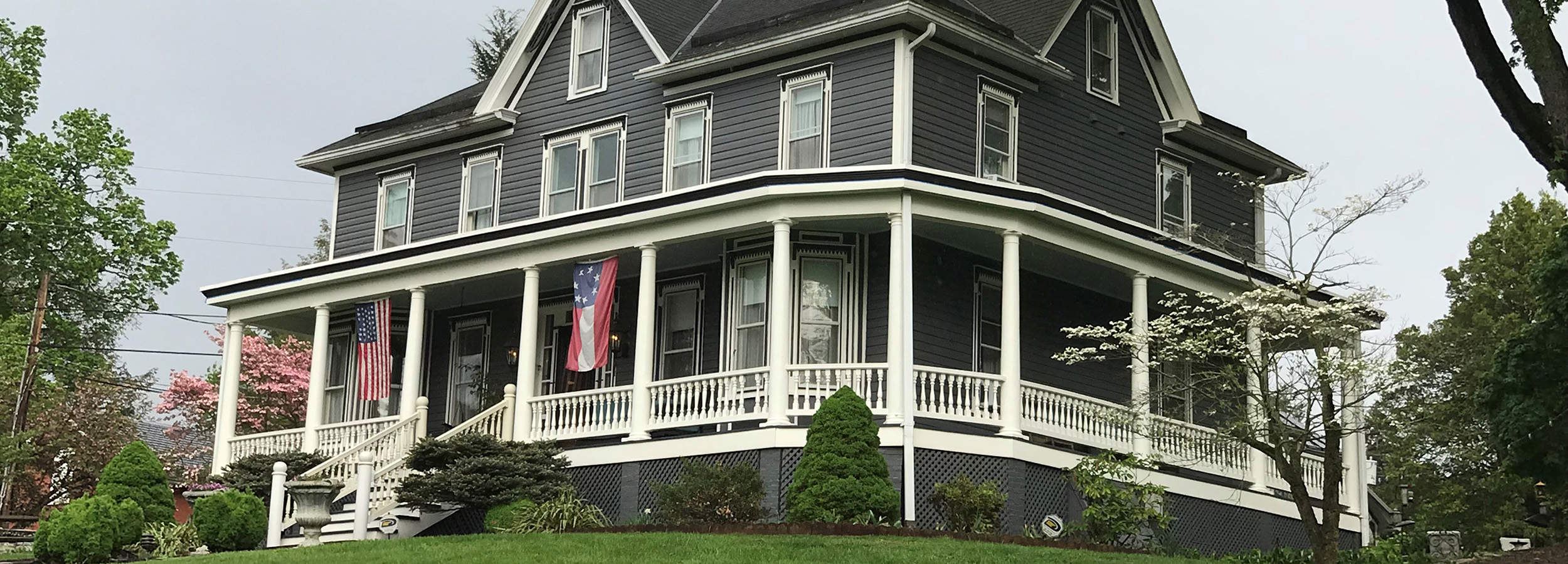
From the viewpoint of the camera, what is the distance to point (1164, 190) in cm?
2838

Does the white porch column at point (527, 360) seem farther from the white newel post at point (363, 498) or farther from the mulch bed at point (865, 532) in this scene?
the mulch bed at point (865, 532)

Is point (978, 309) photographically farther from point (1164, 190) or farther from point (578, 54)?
point (578, 54)

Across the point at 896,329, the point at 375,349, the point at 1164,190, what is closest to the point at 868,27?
the point at 896,329

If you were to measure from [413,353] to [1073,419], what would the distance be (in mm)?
9625

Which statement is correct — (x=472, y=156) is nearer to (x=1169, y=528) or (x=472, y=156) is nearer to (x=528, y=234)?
(x=528, y=234)

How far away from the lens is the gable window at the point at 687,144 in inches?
1027

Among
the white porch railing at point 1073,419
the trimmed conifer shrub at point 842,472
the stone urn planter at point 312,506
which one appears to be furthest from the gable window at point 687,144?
the stone urn planter at point 312,506

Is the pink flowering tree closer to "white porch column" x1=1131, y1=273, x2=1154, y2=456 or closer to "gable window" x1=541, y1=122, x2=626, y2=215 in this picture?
"gable window" x1=541, y1=122, x2=626, y2=215

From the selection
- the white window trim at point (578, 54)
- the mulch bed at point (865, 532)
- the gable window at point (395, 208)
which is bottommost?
the mulch bed at point (865, 532)

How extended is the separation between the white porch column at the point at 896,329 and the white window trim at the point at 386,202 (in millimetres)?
11347

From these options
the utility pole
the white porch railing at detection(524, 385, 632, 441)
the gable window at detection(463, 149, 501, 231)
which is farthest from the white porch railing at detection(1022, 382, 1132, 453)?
the utility pole

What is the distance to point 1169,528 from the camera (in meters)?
22.7

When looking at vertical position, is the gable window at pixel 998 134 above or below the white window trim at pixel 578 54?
below

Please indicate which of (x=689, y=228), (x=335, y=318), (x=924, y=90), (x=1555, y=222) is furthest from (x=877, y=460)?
(x=1555, y=222)
